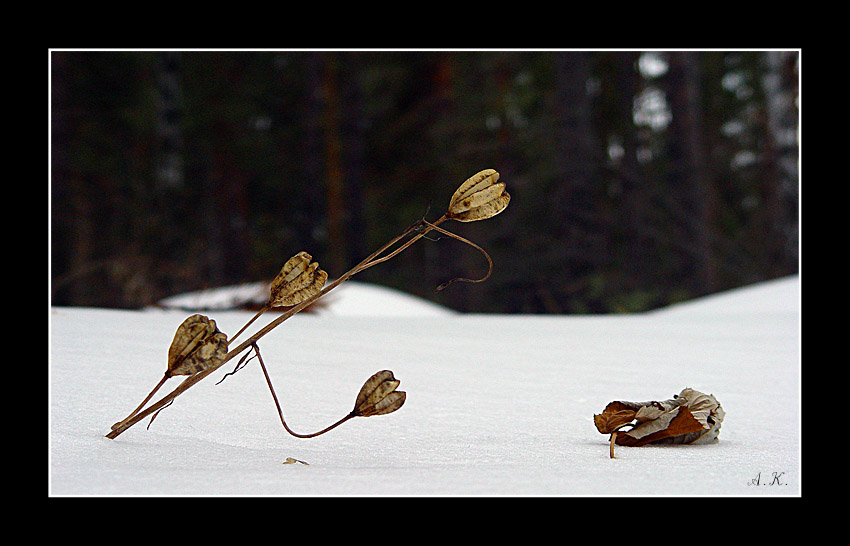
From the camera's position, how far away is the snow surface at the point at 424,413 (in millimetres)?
623

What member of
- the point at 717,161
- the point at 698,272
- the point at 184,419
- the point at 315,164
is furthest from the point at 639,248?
the point at 184,419

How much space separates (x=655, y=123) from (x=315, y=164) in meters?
4.35

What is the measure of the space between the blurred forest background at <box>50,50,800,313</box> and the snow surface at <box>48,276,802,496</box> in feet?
9.85

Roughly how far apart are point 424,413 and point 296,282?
36 centimetres

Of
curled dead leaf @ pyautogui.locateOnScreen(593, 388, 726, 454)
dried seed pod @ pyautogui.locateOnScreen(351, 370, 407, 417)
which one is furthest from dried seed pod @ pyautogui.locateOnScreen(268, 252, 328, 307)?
curled dead leaf @ pyautogui.locateOnScreen(593, 388, 726, 454)

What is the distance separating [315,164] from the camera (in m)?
6.80

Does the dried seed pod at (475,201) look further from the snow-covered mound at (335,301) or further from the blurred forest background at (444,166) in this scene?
the blurred forest background at (444,166)

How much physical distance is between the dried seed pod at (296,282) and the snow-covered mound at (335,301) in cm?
168

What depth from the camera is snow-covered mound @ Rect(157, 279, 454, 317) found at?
8.12ft

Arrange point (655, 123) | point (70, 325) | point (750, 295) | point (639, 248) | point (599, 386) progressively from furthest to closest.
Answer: point (655, 123) < point (639, 248) < point (750, 295) < point (70, 325) < point (599, 386)

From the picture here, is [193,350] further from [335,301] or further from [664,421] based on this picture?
[335,301]

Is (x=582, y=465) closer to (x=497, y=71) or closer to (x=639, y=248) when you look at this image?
(x=639, y=248)

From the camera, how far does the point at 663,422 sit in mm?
808

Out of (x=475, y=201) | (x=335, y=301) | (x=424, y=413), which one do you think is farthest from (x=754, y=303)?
(x=475, y=201)
